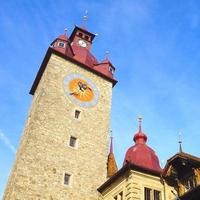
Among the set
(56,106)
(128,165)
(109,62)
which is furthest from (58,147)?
(109,62)

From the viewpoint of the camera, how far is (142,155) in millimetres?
24094

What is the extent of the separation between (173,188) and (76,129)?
29.1ft

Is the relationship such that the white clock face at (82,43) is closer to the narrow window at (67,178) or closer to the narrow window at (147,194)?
the narrow window at (67,178)

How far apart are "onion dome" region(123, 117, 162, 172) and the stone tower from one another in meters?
2.30

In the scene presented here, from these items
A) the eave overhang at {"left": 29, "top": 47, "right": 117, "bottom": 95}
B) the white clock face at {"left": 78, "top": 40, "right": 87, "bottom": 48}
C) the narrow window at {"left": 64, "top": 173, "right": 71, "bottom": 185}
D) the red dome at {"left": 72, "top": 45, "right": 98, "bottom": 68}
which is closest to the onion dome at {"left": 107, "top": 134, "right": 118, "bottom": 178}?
the narrow window at {"left": 64, "top": 173, "right": 71, "bottom": 185}

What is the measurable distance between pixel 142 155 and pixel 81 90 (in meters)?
7.60

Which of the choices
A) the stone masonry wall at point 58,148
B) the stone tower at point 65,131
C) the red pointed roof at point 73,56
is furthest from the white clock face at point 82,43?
the stone masonry wall at point 58,148

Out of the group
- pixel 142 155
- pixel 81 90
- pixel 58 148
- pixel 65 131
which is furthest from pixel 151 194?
pixel 81 90

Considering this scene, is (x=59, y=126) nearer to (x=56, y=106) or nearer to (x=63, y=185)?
(x=56, y=106)

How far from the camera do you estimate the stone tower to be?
2225 centimetres

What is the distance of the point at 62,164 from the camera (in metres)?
23.7

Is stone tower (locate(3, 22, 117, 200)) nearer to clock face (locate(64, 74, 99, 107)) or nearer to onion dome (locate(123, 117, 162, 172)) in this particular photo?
clock face (locate(64, 74, 99, 107))

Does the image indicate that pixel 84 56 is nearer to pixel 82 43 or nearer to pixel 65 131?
pixel 82 43

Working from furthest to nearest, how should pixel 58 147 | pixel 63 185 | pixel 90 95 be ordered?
pixel 90 95
pixel 58 147
pixel 63 185
